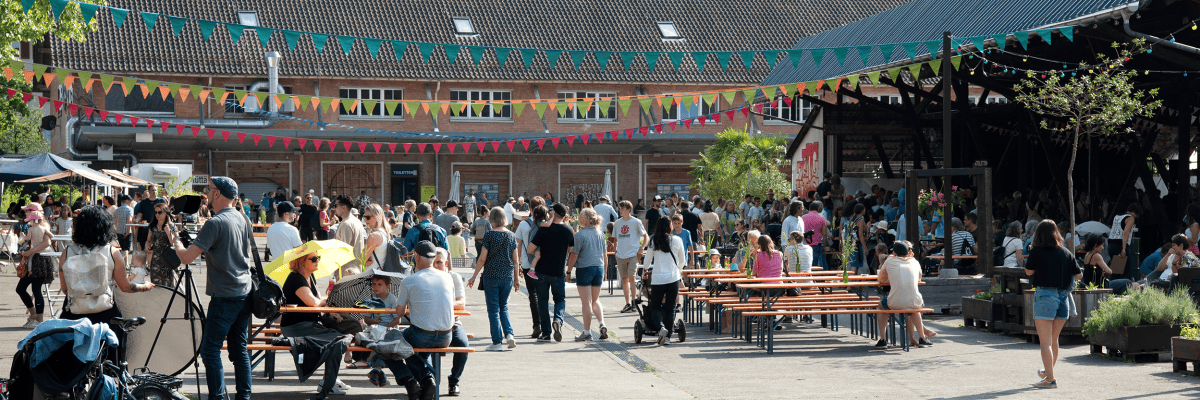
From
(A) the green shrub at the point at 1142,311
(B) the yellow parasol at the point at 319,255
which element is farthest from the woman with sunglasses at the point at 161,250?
(A) the green shrub at the point at 1142,311

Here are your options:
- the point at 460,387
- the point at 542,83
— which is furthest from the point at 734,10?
the point at 460,387

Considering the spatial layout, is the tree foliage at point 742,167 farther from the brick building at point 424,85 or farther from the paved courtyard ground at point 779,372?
the paved courtyard ground at point 779,372

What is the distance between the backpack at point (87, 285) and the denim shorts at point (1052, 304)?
6.45 meters

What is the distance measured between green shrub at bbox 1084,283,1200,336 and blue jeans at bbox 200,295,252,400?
7010 mm

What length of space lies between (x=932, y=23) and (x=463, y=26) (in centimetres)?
2138

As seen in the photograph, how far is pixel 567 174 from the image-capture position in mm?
37438

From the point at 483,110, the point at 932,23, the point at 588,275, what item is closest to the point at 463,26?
the point at 483,110

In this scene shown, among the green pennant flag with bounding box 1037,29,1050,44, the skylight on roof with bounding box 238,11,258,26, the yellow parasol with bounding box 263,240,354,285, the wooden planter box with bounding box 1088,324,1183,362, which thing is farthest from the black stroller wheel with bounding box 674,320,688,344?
the skylight on roof with bounding box 238,11,258,26

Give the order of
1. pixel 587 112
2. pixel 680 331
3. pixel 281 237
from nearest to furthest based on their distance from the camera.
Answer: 1. pixel 680 331
2. pixel 281 237
3. pixel 587 112

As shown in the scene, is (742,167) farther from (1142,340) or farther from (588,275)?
(1142,340)

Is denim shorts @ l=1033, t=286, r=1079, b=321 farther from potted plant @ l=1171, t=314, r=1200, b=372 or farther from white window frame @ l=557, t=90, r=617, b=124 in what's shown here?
white window frame @ l=557, t=90, r=617, b=124

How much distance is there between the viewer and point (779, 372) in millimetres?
8734

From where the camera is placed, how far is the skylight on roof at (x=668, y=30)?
3922 cm

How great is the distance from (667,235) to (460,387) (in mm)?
2970
